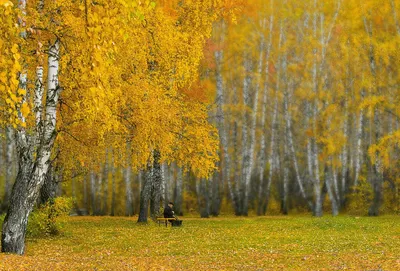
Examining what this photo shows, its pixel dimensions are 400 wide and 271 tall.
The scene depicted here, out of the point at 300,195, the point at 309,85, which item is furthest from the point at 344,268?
the point at 300,195

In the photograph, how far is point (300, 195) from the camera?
1516 inches

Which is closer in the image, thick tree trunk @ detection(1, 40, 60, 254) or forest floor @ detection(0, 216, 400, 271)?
forest floor @ detection(0, 216, 400, 271)

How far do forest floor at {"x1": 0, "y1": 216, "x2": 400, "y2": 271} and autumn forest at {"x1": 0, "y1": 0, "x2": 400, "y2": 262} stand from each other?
1.57 m

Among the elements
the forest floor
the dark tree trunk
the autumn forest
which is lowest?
the forest floor

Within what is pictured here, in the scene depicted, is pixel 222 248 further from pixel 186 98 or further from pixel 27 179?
pixel 186 98

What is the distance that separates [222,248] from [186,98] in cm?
1083

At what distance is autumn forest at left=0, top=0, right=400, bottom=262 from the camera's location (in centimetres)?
1273

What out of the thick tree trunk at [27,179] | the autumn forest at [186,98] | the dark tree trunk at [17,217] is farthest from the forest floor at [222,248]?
the autumn forest at [186,98]

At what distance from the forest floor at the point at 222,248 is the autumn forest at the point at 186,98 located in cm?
157

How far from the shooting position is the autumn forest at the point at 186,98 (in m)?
12.7

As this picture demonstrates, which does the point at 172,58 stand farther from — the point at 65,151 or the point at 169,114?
the point at 65,151

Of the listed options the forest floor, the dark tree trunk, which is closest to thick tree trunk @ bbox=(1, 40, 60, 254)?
the dark tree trunk

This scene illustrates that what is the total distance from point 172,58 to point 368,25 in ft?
47.8

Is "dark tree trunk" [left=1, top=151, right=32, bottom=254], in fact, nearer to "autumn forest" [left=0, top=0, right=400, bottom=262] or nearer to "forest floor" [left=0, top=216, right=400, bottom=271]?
"autumn forest" [left=0, top=0, right=400, bottom=262]
